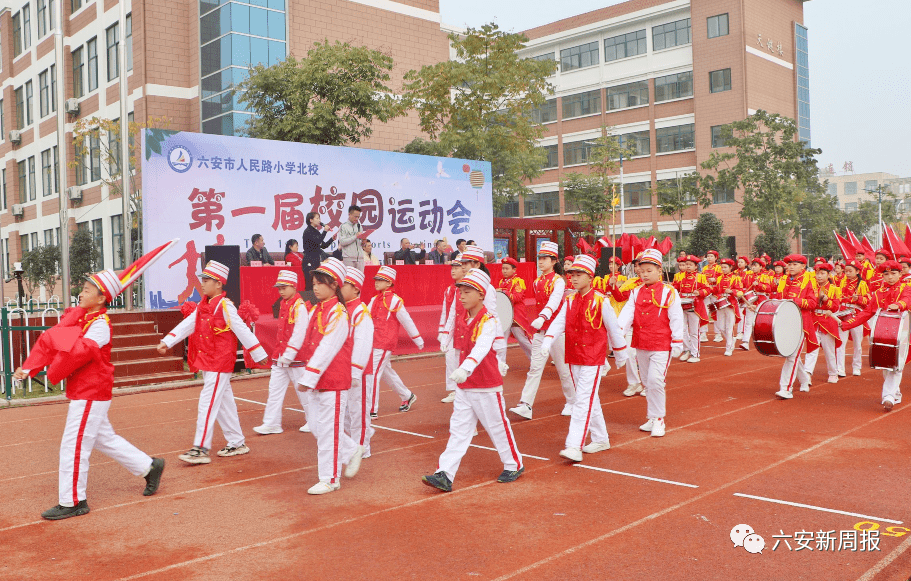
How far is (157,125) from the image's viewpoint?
2825 centimetres

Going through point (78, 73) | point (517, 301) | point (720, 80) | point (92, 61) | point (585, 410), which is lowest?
point (585, 410)

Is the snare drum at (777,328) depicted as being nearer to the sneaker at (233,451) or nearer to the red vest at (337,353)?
the red vest at (337,353)

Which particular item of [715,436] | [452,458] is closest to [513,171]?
[715,436]

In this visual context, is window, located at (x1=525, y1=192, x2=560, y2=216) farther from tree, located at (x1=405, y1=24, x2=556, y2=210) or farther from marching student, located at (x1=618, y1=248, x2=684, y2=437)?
marching student, located at (x1=618, y1=248, x2=684, y2=437)

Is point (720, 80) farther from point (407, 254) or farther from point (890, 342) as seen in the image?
point (890, 342)

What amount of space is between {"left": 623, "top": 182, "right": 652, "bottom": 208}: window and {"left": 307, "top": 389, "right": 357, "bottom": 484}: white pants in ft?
162

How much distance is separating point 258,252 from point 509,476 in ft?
36.2

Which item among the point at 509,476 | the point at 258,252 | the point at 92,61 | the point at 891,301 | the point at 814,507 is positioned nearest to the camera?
the point at 814,507

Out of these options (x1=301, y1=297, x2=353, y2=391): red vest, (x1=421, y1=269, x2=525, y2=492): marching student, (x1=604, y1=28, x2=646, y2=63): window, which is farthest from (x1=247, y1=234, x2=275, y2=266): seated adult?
(x1=604, y1=28, x2=646, y2=63): window

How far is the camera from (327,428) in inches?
257

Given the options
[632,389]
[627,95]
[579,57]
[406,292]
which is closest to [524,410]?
[632,389]

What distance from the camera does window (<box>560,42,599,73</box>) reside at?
57281mm

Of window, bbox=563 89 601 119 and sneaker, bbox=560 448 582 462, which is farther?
window, bbox=563 89 601 119

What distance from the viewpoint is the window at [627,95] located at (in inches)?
2141
